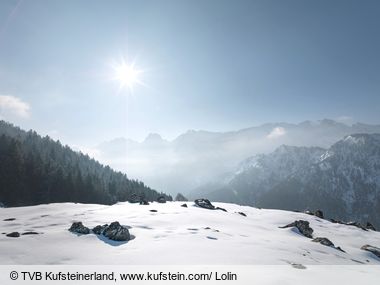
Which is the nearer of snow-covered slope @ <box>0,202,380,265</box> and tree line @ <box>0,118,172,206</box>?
snow-covered slope @ <box>0,202,380,265</box>

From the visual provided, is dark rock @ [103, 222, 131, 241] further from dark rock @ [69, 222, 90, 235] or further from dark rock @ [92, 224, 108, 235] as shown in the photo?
dark rock @ [69, 222, 90, 235]

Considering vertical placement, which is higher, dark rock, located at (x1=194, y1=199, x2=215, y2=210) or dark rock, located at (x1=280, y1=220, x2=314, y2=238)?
dark rock, located at (x1=194, y1=199, x2=215, y2=210)

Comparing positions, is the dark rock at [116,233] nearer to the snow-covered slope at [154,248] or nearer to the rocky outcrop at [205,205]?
the snow-covered slope at [154,248]

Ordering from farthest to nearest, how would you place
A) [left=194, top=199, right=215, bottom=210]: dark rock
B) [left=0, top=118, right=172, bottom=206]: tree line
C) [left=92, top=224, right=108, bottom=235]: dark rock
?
[left=0, top=118, right=172, bottom=206]: tree line, [left=194, top=199, right=215, bottom=210]: dark rock, [left=92, top=224, right=108, bottom=235]: dark rock

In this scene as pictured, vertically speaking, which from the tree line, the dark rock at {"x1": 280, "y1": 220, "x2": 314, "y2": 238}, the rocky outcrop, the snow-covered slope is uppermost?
the tree line

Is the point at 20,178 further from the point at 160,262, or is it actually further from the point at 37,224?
the point at 160,262

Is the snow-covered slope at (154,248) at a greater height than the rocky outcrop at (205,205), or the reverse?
the rocky outcrop at (205,205)

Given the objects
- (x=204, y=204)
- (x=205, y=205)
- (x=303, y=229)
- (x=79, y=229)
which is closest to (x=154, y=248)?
(x=79, y=229)

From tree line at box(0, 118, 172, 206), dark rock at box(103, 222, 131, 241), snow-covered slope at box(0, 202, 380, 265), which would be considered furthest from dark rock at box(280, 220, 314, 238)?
tree line at box(0, 118, 172, 206)

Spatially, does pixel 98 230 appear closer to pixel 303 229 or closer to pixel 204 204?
pixel 303 229

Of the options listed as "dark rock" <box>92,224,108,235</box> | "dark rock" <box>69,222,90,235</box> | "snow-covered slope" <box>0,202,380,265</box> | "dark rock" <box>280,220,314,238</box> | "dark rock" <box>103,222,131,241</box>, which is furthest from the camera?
"dark rock" <box>280,220,314,238</box>

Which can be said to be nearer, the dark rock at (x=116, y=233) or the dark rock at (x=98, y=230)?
the dark rock at (x=116, y=233)

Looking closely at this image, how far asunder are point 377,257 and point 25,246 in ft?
95.9

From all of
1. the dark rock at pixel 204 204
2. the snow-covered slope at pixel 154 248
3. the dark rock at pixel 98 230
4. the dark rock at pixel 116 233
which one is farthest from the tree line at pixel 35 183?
the dark rock at pixel 116 233
